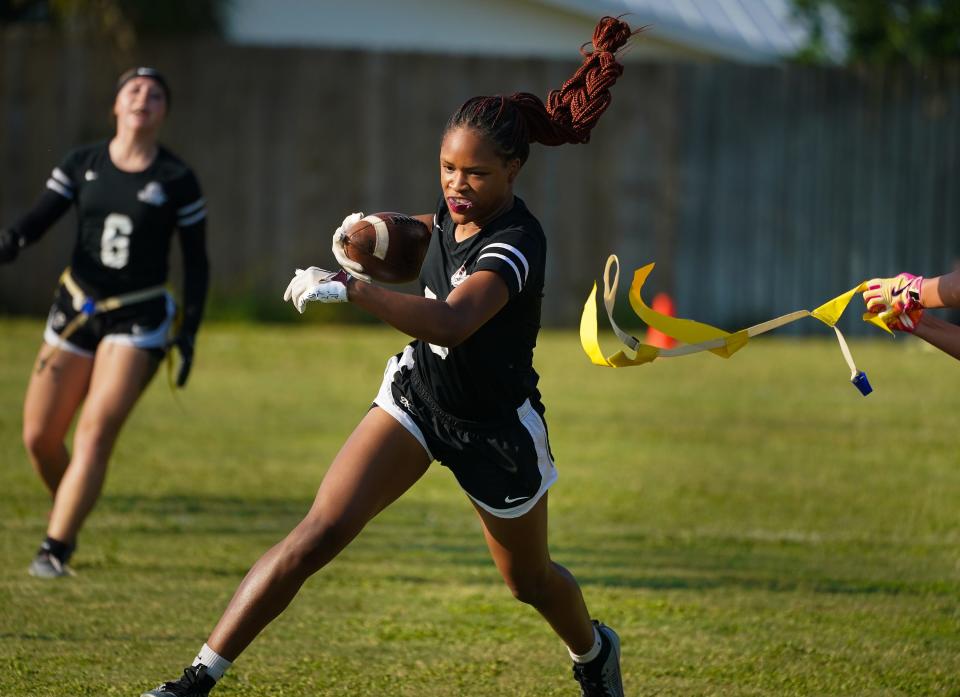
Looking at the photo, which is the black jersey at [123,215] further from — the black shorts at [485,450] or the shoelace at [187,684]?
the shoelace at [187,684]

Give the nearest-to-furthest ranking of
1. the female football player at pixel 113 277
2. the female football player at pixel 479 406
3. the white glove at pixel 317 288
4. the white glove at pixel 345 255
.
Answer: the white glove at pixel 317 288, the white glove at pixel 345 255, the female football player at pixel 479 406, the female football player at pixel 113 277

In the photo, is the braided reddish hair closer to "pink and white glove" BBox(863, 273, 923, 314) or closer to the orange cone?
"pink and white glove" BBox(863, 273, 923, 314)

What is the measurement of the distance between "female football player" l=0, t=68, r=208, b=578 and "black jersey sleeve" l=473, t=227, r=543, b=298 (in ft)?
10.3

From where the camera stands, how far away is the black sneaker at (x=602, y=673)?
542cm

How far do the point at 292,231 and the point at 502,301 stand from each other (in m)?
14.7

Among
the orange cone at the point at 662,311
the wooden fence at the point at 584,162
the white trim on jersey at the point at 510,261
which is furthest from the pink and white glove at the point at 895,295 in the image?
the wooden fence at the point at 584,162

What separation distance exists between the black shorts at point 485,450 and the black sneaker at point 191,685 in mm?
973

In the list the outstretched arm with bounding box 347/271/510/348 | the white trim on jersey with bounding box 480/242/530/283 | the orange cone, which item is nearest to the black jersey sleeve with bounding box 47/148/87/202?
the white trim on jersey with bounding box 480/242/530/283

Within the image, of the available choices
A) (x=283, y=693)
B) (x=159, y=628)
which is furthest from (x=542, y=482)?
(x=159, y=628)

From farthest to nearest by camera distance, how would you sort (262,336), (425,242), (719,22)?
(719,22) → (262,336) → (425,242)

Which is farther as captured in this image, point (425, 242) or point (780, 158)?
point (780, 158)

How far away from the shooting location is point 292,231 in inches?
750

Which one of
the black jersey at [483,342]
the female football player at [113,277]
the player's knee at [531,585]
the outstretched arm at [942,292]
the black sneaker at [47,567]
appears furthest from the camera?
the female football player at [113,277]

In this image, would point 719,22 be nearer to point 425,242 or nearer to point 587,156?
point 587,156
